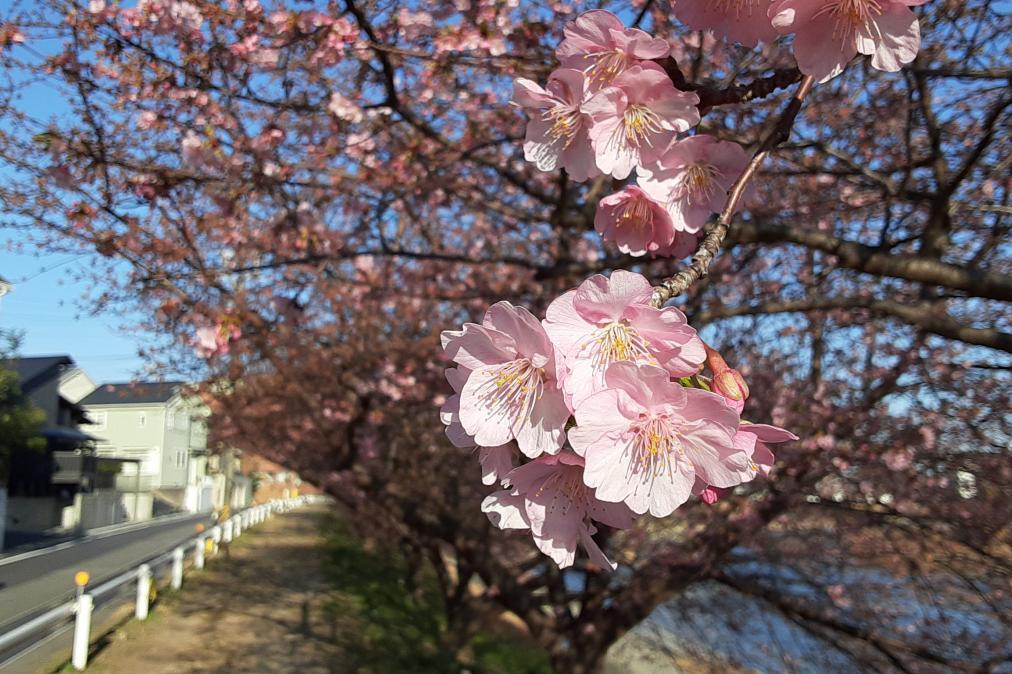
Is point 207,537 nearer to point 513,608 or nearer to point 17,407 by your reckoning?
point 17,407

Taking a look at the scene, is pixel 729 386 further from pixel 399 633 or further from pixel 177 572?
pixel 177 572

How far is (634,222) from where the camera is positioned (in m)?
1.40

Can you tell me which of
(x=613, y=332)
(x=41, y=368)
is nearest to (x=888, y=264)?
(x=613, y=332)

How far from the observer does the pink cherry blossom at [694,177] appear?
1333mm

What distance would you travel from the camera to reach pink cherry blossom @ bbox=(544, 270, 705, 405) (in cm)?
97

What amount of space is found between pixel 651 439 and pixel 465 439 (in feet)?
0.95

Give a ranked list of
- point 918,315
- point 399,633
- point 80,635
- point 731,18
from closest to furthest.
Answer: point 731,18, point 918,315, point 80,635, point 399,633

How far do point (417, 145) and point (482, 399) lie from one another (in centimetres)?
334

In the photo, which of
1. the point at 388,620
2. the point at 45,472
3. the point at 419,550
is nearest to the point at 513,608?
the point at 388,620

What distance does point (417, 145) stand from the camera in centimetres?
412

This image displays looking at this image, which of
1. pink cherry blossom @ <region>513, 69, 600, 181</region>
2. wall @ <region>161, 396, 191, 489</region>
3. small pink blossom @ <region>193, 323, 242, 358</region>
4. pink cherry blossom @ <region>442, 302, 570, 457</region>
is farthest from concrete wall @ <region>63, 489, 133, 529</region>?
pink cherry blossom @ <region>442, 302, 570, 457</region>

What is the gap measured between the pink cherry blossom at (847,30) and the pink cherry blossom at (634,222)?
0.36 meters

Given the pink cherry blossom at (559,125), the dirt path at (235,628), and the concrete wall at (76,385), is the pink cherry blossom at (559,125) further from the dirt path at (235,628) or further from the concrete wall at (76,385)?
the concrete wall at (76,385)

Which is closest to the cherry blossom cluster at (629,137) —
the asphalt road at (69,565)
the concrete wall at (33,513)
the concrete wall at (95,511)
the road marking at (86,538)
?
the asphalt road at (69,565)
